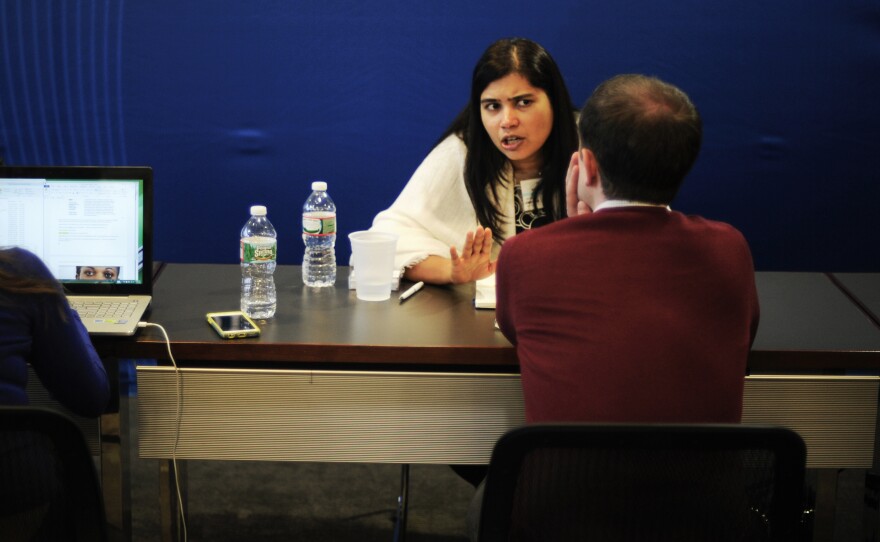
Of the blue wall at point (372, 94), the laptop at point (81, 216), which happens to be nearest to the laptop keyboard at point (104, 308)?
the laptop at point (81, 216)

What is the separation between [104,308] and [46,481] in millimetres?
814

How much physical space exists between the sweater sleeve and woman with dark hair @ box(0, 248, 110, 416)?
998mm

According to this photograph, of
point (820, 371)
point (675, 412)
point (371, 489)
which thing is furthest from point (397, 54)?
point (675, 412)

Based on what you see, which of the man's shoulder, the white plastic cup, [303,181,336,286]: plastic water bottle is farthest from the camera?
[303,181,336,286]: plastic water bottle

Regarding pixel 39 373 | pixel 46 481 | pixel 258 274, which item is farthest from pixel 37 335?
pixel 258 274

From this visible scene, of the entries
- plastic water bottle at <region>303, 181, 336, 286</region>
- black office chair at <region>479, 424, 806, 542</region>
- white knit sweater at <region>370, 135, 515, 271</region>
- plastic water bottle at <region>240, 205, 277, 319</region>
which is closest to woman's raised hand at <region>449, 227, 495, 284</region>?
white knit sweater at <region>370, 135, 515, 271</region>

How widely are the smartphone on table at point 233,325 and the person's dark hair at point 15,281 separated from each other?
0.48m

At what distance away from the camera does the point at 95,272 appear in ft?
7.10

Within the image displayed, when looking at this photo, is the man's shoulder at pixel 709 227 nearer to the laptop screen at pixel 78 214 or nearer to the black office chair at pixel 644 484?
the black office chair at pixel 644 484

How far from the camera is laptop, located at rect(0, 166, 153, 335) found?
6.94 feet

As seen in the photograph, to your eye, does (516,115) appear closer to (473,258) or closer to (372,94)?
(473,258)

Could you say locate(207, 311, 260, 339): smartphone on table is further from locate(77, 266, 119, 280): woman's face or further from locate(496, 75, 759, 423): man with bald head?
locate(496, 75, 759, 423): man with bald head

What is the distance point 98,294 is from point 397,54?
1.44m

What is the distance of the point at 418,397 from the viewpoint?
2.08 metres
